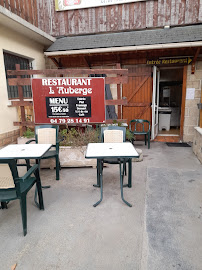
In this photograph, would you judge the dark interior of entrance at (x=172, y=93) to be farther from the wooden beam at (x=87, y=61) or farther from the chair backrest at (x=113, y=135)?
the chair backrest at (x=113, y=135)

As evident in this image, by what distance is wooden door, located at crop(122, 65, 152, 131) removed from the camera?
247 inches

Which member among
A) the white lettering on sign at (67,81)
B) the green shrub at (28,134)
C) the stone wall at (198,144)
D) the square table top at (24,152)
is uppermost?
the white lettering on sign at (67,81)

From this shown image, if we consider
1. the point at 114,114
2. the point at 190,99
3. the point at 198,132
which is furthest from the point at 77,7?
the point at 198,132

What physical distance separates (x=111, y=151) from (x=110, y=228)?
0.97 metres

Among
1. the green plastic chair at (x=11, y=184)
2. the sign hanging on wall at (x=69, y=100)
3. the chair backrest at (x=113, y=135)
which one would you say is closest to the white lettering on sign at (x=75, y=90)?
the sign hanging on wall at (x=69, y=100)

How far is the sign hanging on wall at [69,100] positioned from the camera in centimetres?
434

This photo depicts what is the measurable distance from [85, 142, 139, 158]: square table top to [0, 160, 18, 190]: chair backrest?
0.88 m

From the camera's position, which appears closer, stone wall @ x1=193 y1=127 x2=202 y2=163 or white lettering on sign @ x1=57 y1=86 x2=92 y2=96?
white lettering on sign @ x1=57 y1=86 x2=92 y2=96

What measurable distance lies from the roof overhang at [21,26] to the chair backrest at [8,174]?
3487mm

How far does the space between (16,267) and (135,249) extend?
3.77 ft

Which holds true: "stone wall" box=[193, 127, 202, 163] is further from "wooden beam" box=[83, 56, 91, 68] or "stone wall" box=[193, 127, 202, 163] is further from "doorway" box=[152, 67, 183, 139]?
"wooden beam" box=[83, 56, 91, 68]

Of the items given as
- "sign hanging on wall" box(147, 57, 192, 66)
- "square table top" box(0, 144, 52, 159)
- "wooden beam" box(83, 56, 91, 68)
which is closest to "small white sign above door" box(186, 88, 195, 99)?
"sign hanging on wall" box(147, 57, 192, 66)

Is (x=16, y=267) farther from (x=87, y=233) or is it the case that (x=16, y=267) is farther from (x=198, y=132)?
(x=198, y=132)

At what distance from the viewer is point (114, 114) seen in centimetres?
618
